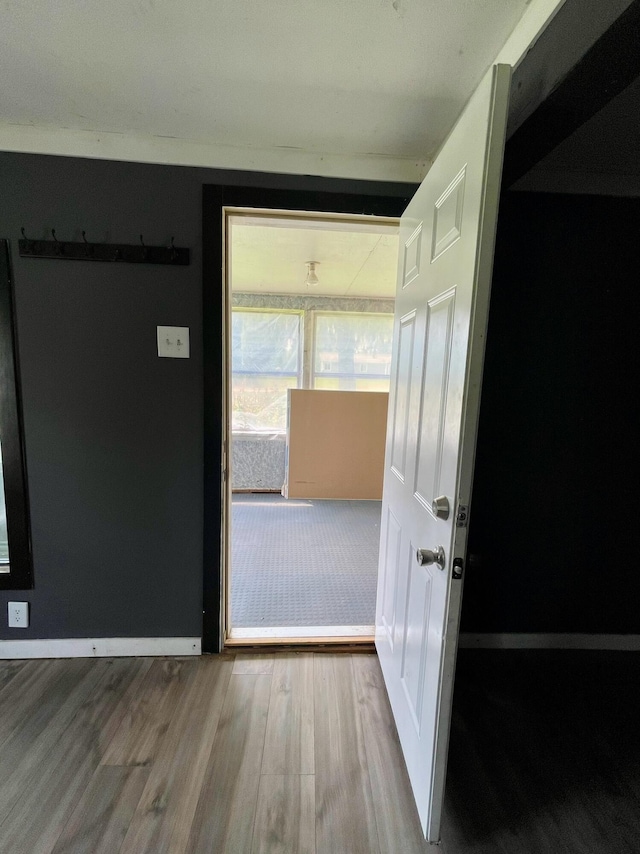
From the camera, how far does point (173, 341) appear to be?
1.52m

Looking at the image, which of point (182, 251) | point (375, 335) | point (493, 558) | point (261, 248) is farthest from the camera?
point (375, 335)

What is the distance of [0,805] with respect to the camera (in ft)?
3.57

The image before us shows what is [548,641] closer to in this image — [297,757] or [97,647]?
[297,757]

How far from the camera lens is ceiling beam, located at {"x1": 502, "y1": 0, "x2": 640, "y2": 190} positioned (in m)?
0.70

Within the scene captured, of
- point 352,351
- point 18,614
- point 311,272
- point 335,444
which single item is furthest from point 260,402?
point 18,614

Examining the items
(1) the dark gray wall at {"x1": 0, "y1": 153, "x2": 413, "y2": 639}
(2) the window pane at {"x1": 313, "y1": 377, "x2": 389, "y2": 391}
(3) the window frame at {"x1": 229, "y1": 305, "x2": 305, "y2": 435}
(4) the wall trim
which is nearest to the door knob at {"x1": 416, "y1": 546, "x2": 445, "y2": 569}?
(1) the dark gray wall at {"x1": 0, "y1": 153, "x2": 413, "y2": 639}

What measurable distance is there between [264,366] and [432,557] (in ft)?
11.8

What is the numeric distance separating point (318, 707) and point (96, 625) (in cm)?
107

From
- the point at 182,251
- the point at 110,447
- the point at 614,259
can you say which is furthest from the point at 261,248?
the point at 614,259

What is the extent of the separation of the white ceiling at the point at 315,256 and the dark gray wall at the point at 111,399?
165 millimetres

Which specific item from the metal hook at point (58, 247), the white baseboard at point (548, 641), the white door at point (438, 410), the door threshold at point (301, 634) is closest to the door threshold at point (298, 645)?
the door threshold at point (301, 634)

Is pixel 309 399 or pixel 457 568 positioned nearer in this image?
pixel 457 568

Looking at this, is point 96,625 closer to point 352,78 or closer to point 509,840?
point 509,840

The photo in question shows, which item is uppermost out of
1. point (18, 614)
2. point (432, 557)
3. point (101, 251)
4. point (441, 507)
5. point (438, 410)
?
point (101, 251)
